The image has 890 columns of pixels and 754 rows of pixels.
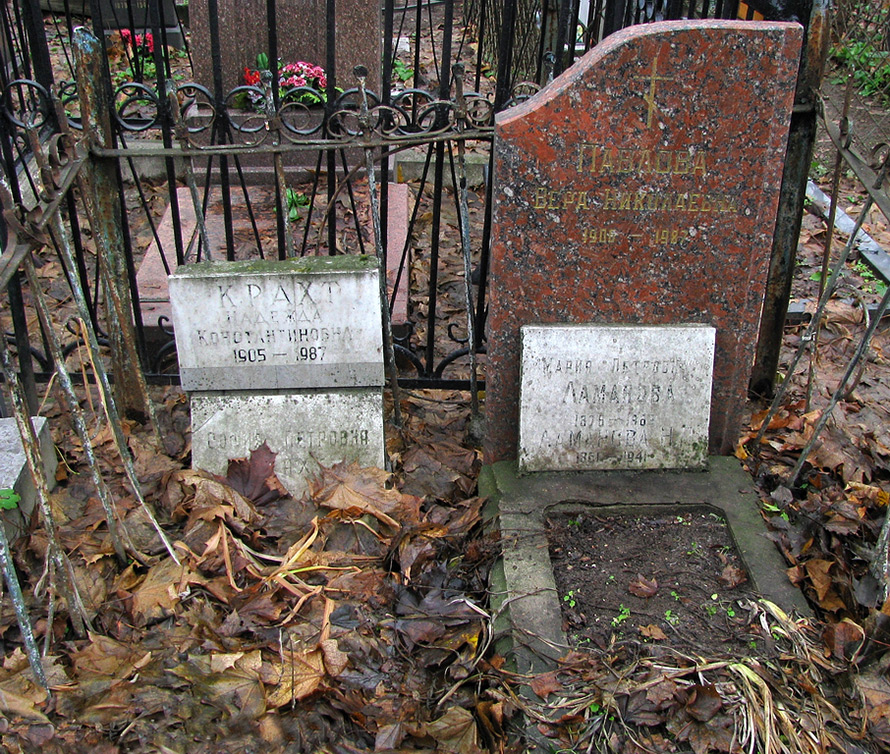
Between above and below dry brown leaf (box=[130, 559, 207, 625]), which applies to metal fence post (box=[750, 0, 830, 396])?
above

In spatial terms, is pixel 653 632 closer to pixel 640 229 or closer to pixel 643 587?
pixel 643 587

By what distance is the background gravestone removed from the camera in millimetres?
6516

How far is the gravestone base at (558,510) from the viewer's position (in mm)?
2572

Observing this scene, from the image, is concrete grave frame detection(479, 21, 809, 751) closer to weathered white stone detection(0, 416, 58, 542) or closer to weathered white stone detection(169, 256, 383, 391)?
weathered white stone detection(169, 256, 383, 391)

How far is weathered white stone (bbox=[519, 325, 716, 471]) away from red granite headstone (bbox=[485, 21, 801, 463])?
0.12 meters

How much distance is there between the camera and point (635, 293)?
10.3ft

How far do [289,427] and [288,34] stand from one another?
446cm

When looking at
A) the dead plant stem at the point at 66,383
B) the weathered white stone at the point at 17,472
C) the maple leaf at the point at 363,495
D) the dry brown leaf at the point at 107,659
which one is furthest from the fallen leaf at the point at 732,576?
the weathered white stone at the point at 17,472

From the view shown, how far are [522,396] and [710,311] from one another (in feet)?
2.61

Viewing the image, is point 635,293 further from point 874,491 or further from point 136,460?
point 136,460

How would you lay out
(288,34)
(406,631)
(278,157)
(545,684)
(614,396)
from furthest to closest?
(288,34) → (278,157) → (614,396) → (406,631) → (545,684)

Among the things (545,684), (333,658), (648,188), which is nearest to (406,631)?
(333,658)

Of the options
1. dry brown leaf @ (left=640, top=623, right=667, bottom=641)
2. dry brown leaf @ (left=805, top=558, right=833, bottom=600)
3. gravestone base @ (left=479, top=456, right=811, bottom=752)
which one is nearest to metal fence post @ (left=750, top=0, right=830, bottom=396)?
gravestone base @ (left=479, top=456, right=811, bottom=752)

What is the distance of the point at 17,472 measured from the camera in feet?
9.74
